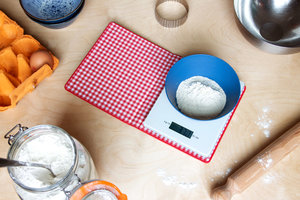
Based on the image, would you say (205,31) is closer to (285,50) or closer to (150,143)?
(285,50)

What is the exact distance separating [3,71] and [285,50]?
0.78 meters

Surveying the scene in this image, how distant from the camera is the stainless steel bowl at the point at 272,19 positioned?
2.78 ft

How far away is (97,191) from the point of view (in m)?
0.58

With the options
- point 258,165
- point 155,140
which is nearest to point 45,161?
point 155,140

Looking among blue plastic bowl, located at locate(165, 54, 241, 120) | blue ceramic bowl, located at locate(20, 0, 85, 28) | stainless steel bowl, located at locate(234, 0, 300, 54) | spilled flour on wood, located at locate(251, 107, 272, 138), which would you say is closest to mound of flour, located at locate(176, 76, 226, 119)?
blue plastic bowl, located at locate(165, 54, 241, 120)

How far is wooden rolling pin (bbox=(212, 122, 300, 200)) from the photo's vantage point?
71 cm

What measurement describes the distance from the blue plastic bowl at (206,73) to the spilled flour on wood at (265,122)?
13 centimetres

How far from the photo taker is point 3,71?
779mm

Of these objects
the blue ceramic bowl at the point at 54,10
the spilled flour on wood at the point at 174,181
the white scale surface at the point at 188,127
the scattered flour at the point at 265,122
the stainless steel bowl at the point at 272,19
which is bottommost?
the spilled flour on wood at the point at 174,181

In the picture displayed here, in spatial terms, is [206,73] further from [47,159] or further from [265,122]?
[47,159]

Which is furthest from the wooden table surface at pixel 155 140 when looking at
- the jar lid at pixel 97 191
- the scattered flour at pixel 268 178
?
the jar lid at pixel 97 191

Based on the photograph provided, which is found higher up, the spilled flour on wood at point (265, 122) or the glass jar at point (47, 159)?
the spilled flour on wood at point (265, 122)

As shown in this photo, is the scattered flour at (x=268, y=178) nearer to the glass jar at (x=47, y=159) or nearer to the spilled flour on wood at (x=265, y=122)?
the spilled flour on wood at (x=265, y=122)

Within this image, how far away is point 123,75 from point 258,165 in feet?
1.49
